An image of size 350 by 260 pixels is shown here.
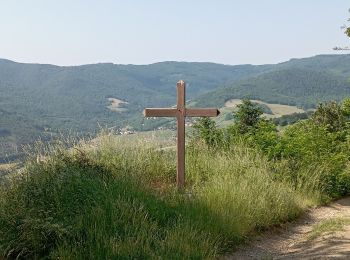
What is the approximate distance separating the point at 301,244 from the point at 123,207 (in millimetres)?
2982

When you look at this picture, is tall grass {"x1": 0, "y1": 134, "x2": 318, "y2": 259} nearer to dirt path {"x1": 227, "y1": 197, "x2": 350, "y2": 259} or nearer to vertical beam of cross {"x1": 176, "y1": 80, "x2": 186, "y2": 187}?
dirt path {"x1": 227, "y1": 197, "x2": 350, "y2": 259}

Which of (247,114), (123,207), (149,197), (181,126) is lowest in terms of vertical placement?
(149,197)

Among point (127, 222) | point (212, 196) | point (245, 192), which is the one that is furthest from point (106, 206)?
point (245, 192)

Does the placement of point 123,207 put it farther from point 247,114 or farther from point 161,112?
point 247,114

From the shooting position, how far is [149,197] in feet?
22.0

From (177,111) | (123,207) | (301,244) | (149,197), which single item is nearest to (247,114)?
(177,111)

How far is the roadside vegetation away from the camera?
5.34 meters

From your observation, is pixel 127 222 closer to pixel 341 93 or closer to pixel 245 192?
pixel 245 192

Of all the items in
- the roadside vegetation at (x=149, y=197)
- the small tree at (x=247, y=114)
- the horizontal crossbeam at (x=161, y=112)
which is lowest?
the roadside vegetation at (x=149, y=197)

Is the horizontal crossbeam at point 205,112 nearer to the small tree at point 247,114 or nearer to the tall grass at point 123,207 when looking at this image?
the tall grass at point 123,207

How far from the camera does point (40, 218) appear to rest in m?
5.59

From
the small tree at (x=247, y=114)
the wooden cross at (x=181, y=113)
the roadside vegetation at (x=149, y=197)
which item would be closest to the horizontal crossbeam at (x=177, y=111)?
the wooden cross at (x=181, y=113)

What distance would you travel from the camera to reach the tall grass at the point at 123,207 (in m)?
5.30

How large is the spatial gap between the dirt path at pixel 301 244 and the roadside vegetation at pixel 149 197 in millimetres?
217
